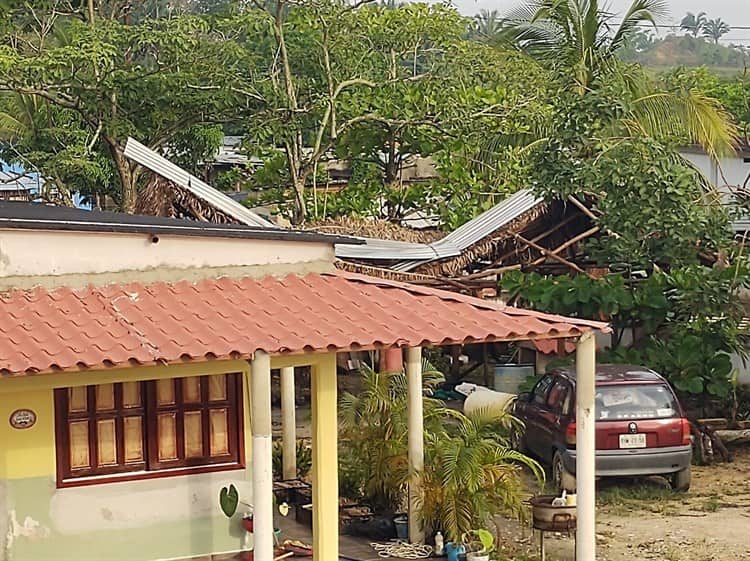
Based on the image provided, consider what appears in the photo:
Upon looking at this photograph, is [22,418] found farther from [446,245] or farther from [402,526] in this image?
[446,245]

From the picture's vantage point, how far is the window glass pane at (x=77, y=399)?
1018 centimetres

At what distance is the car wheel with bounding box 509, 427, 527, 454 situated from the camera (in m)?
15.6

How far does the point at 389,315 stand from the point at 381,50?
47.9 feet

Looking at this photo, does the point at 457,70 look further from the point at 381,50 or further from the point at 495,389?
the point at 495,389

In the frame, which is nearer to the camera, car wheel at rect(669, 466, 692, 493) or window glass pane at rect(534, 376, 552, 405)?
car wheel at rect(669, 466, 692, 493)

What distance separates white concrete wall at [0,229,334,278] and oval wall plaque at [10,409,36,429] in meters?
1.11

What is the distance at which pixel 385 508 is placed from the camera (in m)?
12.5

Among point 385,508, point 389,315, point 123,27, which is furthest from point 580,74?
point 389,315

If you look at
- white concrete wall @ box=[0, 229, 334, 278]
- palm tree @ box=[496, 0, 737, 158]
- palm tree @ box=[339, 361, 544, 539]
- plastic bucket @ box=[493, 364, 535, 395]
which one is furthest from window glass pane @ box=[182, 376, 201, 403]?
palm tree @ box=[496, 0, 737, 158]

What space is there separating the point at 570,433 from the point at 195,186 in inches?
321

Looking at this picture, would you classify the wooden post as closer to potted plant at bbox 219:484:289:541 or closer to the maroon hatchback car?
potted plant at bbox 219:484:289:541

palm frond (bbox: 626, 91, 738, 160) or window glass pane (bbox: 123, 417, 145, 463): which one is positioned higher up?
palm frond (bbox: 626, 91, 738, 160)

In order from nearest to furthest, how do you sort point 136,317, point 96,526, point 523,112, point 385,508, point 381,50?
point 136,317 < point 96,526 < point 385,508 < point 523,112 < point 381,50

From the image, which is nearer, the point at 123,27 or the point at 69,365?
the point at 69,365
